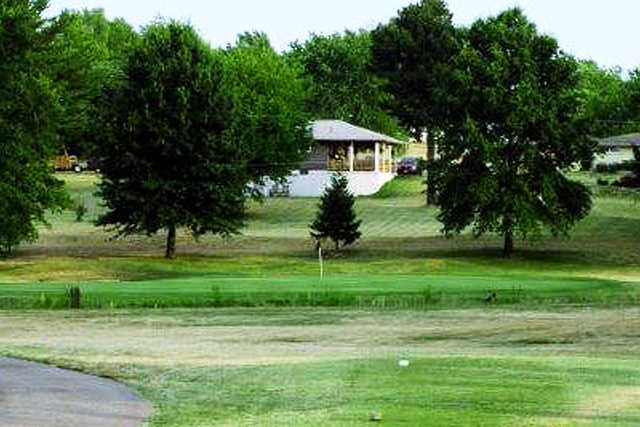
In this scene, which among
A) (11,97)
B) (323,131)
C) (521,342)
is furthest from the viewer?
(323,131)

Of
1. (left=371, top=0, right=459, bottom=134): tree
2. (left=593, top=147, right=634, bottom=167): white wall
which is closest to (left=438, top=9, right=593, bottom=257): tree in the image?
(left=371, top=0, right=459, bottom=134): tree

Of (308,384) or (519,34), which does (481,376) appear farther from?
(519,34)

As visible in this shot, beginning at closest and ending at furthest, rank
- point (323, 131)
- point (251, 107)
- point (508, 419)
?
point (508, 419) < point (251, 107) < point (323, 131)

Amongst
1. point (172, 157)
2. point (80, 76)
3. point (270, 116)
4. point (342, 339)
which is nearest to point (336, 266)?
point (172, 157)

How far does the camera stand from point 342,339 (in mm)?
21422

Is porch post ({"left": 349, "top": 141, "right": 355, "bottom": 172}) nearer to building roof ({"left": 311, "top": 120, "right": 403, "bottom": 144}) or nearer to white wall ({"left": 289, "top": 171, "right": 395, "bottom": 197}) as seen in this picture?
white wall ({"left": 289, "top": 171, "right": 395, "bottom": 197})

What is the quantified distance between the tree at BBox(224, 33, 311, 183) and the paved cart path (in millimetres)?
63440

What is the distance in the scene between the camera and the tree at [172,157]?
54.9m

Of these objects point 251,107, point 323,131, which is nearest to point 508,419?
point 251,107

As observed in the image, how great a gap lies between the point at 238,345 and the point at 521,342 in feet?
14.8

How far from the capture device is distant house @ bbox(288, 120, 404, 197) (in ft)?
312

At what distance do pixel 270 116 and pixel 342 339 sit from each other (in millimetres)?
62384

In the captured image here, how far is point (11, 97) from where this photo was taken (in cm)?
5172

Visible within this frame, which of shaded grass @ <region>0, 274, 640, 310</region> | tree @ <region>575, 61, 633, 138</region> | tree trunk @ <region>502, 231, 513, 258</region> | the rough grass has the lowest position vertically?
tree trunk @ <region>502, 231, 513, 258</region>
